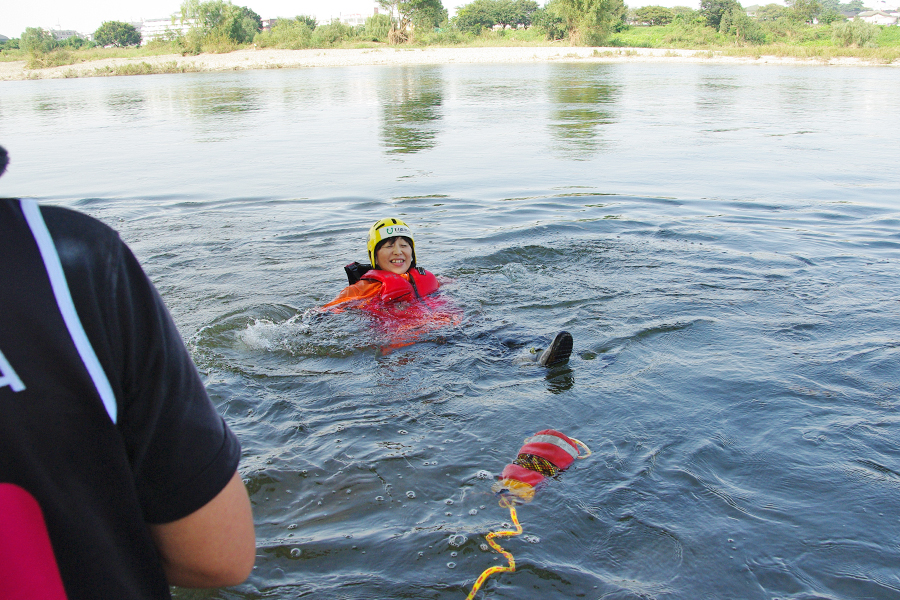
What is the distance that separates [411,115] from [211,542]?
68.3 feet

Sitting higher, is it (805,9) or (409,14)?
(805,9)

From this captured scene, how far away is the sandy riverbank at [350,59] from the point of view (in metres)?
50.5

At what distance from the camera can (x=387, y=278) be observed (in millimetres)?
6199

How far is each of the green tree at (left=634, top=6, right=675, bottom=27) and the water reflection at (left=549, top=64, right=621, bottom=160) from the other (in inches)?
2971

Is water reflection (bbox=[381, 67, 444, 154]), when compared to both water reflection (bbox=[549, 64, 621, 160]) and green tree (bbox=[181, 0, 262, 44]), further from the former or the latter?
green tree (bbox=[181, 0, 262, 44])

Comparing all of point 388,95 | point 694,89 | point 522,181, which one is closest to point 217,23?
point 388,95

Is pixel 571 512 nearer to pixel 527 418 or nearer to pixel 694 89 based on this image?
pixel 527 418

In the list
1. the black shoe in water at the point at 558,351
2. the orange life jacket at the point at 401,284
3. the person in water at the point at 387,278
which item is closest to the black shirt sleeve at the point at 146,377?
the black shoe in water at the point at 558,351

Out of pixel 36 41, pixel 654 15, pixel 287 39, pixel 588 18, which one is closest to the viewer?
pixel 588 18

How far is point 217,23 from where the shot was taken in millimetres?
70125

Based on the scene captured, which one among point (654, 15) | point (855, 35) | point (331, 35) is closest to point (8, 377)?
point (855, 35)

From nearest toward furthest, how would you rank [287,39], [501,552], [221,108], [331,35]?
Answer: [501,552] → [221,108] → [287,39] → [331,35]

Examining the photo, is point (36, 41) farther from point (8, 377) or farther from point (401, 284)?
point (8, 377)

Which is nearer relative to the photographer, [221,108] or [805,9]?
→ [221,108]
